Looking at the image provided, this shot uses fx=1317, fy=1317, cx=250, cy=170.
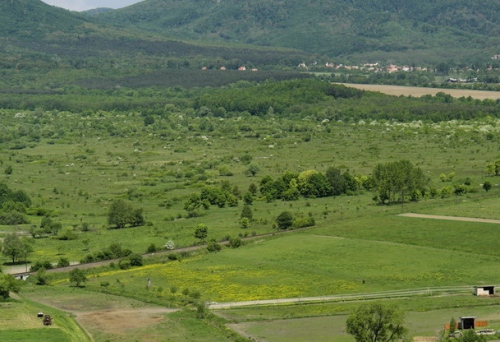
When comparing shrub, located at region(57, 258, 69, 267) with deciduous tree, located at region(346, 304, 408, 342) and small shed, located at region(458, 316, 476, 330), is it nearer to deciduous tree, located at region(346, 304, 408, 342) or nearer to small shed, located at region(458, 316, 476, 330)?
deciduous tree, located at region(346, 304, 408, 342)

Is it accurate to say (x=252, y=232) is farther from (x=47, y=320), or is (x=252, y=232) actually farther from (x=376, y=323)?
(x=376, y=323)

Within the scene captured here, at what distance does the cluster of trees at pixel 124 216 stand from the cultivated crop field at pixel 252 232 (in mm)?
1056

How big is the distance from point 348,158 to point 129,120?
216ft

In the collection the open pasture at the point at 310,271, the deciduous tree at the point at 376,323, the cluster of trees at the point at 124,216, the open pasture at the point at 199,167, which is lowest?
the open pasture at the point at 199,167

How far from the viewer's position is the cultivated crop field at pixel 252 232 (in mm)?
63406

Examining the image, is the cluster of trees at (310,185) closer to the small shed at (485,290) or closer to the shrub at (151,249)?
the shrub at (151,249)

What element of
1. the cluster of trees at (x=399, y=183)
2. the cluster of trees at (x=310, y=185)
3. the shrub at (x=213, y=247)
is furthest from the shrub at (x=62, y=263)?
the cluster of trees at (x=399, y=183)

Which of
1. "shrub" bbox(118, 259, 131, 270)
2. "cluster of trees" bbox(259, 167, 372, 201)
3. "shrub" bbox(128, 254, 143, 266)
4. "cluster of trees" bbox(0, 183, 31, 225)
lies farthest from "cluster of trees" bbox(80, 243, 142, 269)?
"cluster of trees" bbox(259, 167, 372, 201)

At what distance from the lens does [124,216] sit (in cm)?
9262

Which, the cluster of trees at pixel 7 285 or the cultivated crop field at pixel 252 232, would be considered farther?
the cluster of trees at pixel 7 285

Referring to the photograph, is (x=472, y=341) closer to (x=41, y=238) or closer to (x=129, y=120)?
(x=41, y=238)

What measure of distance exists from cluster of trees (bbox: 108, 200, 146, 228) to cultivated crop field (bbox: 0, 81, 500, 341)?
→ 106 centimetres

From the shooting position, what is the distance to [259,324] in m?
61.0

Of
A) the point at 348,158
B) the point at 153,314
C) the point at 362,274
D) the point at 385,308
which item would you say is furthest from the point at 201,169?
the point at 385,308
